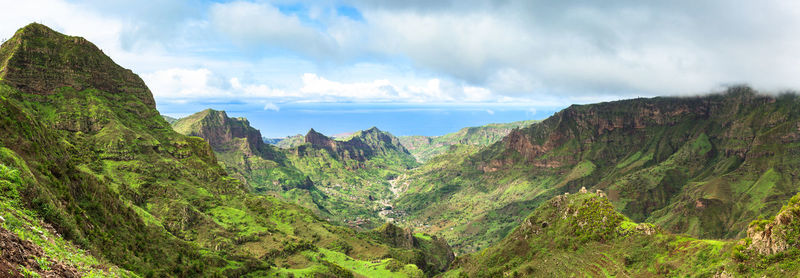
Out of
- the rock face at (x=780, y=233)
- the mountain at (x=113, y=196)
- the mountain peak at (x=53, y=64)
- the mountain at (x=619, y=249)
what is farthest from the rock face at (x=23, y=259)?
the mountain peak at (x=53, y=64)

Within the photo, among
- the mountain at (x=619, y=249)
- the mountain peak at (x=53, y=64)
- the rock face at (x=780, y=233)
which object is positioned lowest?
the mountain at (x=619, y=249)

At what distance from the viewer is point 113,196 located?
187ft

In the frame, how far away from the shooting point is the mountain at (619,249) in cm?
6844

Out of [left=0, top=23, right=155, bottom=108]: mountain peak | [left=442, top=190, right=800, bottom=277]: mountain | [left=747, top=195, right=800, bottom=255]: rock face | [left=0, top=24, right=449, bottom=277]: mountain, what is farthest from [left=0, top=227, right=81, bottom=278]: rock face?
[left=0, top=23, right=155, bottom=108]: mountain peak

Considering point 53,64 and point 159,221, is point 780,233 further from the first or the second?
point 53,64

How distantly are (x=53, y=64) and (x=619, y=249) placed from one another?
24890 cm

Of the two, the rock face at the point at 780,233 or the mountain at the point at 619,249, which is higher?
the rock face at the point at 780,233

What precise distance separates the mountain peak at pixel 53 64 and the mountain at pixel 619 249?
206 m

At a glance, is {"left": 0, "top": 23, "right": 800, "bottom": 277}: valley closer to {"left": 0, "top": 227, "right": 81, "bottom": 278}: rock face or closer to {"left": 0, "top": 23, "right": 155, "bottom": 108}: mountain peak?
{"left": 0, "top": 227, "right": 81, "bottom": 278}: rock face

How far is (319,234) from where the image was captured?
18800 centimetres

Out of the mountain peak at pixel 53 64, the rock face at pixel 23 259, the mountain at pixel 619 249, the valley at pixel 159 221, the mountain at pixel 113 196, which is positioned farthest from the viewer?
the mountain peak at pixel 53 64

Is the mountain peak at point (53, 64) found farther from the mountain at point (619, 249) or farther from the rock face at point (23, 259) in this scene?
the mountain at point (619, 249)

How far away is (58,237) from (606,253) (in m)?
131

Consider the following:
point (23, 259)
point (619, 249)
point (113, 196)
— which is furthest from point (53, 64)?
point (619, 249)
